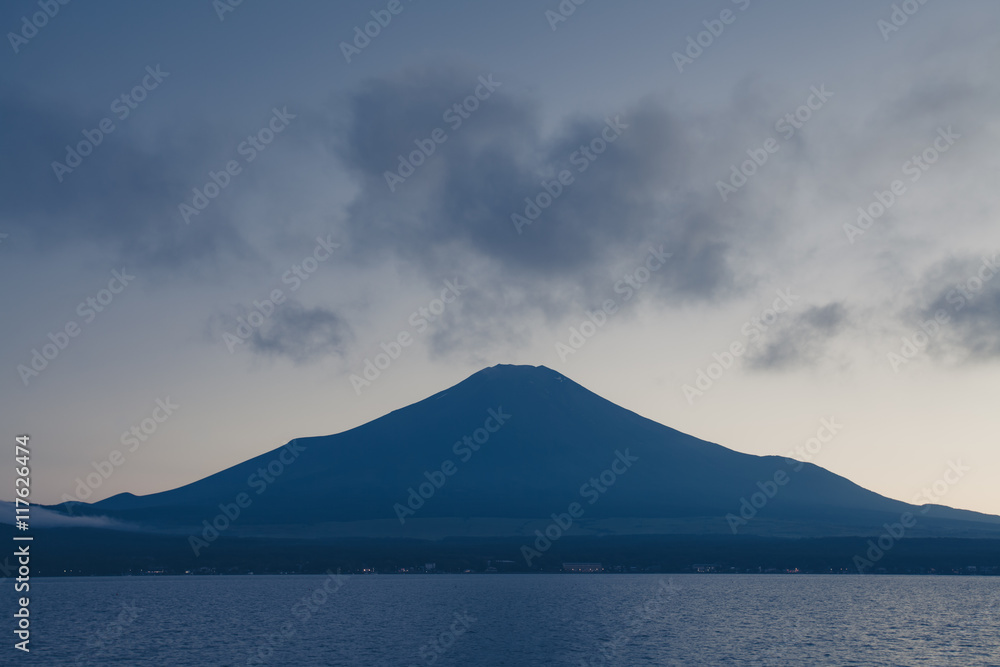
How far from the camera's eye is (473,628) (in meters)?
122

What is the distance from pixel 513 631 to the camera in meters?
118

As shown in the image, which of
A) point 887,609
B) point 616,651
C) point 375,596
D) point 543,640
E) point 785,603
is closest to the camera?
point 616,651

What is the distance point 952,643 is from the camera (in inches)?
4370

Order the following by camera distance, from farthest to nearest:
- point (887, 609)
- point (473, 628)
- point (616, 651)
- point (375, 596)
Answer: point (375, 596), point (887, 609), point (473, 628), point (616, 651)

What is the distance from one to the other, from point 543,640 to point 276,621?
48075 millimetres

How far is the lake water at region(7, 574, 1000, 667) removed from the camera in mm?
94875

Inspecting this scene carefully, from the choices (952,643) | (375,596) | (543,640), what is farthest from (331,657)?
(375,596)

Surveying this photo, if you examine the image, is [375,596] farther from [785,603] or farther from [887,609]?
[887,609]

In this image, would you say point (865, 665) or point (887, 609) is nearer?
point (865, 665)

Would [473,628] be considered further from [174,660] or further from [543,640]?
[174,660]

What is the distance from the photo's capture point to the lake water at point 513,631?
311 feet

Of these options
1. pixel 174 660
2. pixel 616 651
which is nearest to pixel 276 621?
pixel 174 660

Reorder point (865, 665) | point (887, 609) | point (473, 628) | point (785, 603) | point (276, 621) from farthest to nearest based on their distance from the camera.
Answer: point (785, 603)
point (887, 609)
point (276, 621)
point (473, 628)
point (865, 665)

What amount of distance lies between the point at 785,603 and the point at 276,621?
101198mm
